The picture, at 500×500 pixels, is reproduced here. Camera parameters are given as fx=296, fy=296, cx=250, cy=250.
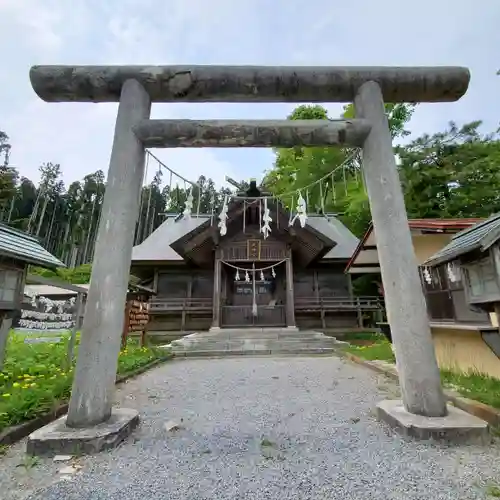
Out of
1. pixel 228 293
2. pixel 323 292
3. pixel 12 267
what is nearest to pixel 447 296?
pixel 12 267

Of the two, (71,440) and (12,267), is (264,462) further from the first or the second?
(12,267)

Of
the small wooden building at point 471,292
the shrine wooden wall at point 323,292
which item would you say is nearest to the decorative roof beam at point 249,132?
the small wooden building at point 471,292

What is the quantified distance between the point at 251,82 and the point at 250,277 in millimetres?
11368

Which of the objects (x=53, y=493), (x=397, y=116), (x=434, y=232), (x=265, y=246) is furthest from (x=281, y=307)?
(x=397, y=116)

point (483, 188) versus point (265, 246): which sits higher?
point (483, 188)

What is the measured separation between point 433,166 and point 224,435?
15139 mm

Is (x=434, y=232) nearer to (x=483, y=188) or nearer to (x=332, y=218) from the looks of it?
(x=483, y=188)

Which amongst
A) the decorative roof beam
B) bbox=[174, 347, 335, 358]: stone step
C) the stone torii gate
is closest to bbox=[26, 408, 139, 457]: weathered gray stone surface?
the stone torii gate

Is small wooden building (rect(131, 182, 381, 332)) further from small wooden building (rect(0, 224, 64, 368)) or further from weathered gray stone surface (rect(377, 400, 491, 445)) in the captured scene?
weathered gray stone surface (rect(377, 400, 491, 445))

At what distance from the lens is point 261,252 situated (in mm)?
13422

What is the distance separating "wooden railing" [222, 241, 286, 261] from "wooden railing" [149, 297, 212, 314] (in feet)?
8.50

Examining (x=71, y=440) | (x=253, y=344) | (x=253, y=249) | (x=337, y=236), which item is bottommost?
(x=71, y=440)

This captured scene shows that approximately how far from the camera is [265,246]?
13531 millimetres

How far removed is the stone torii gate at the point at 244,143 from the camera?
2.85 meters
